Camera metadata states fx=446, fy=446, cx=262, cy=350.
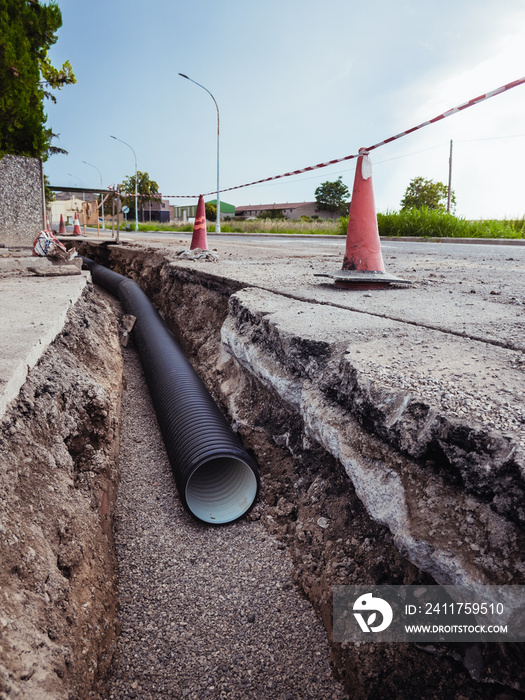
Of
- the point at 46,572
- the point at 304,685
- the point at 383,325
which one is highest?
the point at 383,325

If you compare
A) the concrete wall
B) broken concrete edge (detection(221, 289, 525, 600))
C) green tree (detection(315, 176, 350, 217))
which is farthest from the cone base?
green tree (detection(315, 176, 350, 217))

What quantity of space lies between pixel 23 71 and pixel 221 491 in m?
6.88

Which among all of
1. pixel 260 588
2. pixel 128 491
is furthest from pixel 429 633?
pixel 128 491

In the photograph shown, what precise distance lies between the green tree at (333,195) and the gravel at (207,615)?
179ft

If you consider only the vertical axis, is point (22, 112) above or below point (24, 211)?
above

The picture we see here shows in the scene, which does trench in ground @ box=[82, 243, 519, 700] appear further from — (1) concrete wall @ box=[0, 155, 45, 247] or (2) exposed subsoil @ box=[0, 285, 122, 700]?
(1) concrete wall @ box=[0, 155, 45, 247]

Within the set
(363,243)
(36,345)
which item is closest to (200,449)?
(36,345)

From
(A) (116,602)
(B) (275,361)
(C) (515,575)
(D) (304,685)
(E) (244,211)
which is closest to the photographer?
(C) (515,575)

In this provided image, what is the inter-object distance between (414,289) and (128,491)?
2519 millimetres

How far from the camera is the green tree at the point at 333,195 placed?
53406 millimetres

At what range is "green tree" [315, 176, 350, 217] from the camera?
5341 cm

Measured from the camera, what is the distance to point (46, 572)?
1396 mm

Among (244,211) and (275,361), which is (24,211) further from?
(244,211)

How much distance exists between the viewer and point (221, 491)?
7.72ft
